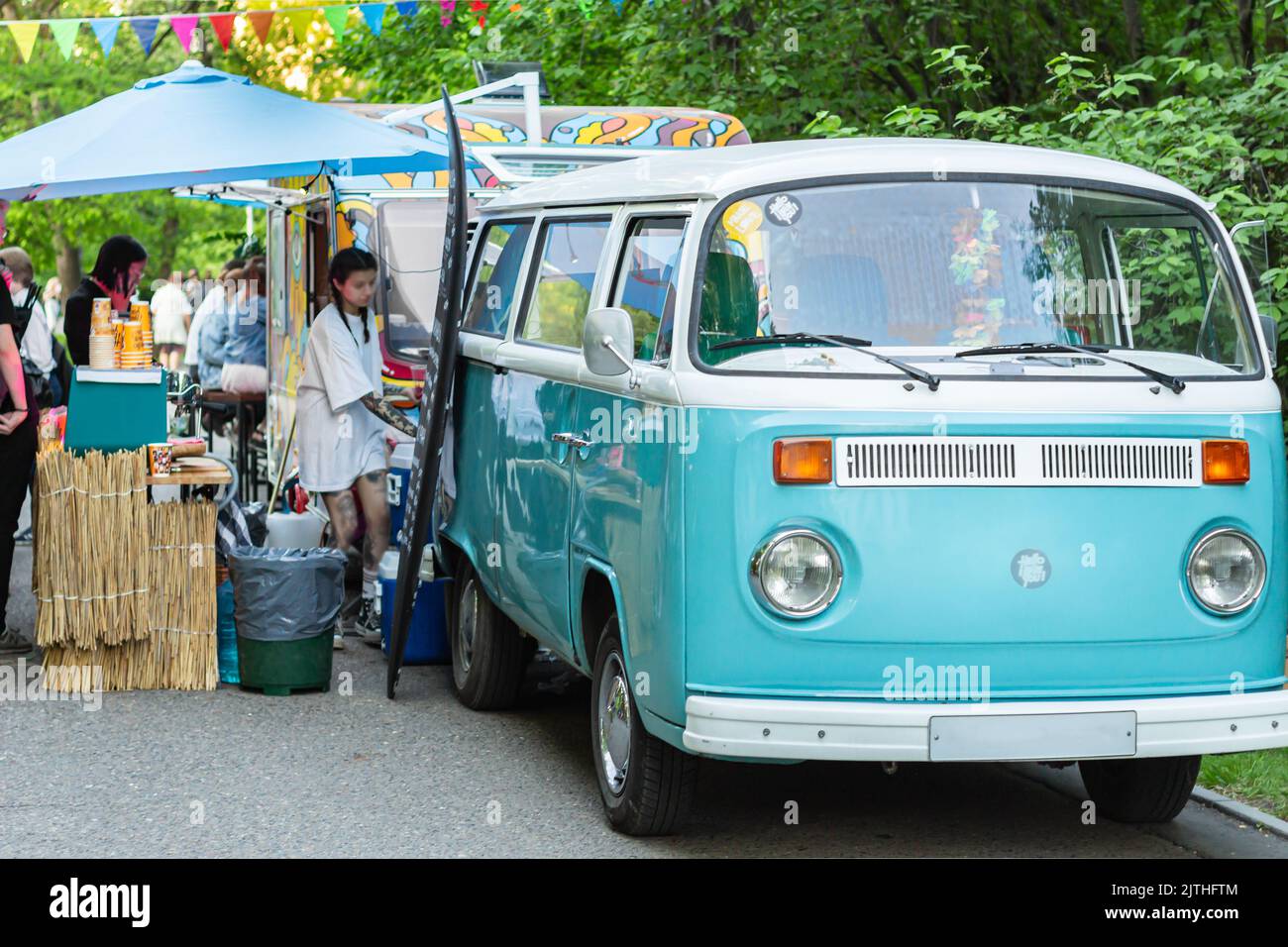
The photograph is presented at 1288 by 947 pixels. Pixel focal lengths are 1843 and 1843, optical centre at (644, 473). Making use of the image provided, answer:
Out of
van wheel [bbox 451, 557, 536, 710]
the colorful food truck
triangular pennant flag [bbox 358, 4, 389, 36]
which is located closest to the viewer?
van wheel [bbox 451, 557, 536, 710]

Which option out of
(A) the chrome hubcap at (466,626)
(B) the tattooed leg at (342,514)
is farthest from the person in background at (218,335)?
(A) the chrome hubcap at (466,626)

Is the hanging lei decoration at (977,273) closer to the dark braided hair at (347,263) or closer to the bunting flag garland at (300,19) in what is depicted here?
the dark braided hair at (347,263)

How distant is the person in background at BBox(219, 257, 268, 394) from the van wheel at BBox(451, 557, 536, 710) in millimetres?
7841

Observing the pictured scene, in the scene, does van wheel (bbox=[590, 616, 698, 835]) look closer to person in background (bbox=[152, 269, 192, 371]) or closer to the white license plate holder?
the white license plate holder

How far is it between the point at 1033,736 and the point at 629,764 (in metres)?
1.38

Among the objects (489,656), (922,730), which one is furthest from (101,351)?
(922,730)

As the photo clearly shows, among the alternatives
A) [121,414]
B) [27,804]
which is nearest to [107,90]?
[121,414]

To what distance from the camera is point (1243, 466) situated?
5.56 metres

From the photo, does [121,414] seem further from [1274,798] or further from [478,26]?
[478,26]

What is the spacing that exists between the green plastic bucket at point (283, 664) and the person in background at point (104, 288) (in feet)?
Answer: 7.29

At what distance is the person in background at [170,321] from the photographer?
2628 cm

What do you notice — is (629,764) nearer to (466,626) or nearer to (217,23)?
(466,626)

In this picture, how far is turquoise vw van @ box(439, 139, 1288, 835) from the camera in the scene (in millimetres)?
5312

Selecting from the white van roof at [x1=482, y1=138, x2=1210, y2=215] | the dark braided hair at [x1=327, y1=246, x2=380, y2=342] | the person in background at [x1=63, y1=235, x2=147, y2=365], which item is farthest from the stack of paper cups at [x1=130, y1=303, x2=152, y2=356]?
the white van roof at [x1=482, y1=138, x2=1210, y2=215]
